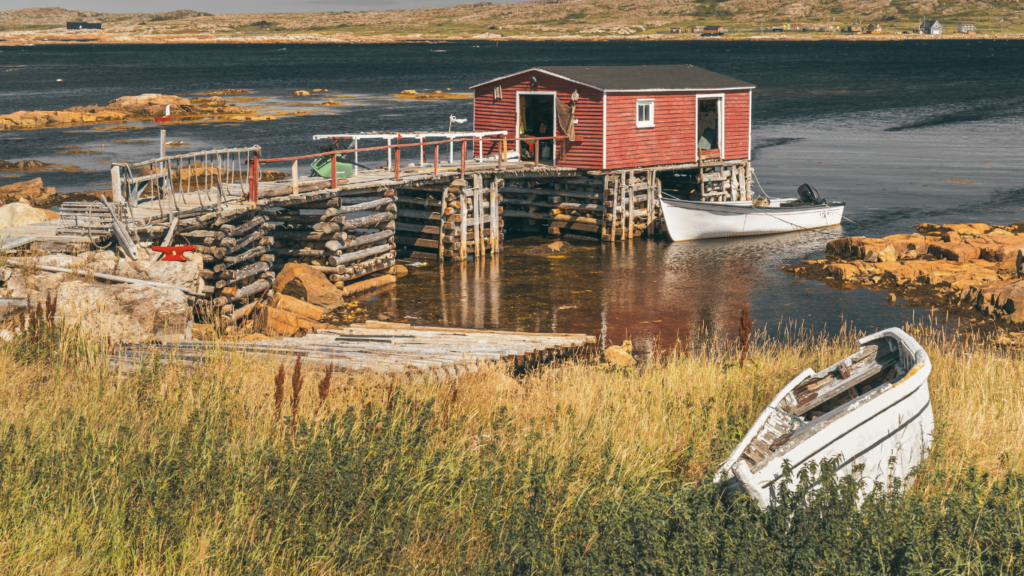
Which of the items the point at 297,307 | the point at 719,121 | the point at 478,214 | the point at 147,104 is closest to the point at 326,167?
the point at 478,214

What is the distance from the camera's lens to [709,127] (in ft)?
107

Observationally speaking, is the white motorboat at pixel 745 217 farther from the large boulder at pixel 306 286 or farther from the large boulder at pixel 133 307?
the large boulder at pixel 133 307

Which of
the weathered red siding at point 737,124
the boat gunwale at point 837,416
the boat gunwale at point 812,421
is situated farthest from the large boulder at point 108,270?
the weathered red siding at point 737,124

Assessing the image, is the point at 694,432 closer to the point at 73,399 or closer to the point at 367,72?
the point at 73,399

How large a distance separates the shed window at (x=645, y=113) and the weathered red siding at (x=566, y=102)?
1.53 metres

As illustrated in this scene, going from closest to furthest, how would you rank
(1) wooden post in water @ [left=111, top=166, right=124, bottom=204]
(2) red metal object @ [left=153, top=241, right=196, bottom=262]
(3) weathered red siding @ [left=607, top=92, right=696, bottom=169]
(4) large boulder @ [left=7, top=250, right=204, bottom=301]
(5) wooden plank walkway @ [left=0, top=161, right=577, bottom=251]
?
(4) large boulder @ [left=7, top=250, right=204, bottom=301], (5) wooden plank walkway @ [left=0, top=161, right=577, bottom=251], (2) red metal object @ [left=153, top=241, right=196, bottom=262], (1) wooden post in water @ [left=111, top=166, right=124, bottom=204], (3) weathered red siding @ [left=607, top=92, right=696, bottom=169]

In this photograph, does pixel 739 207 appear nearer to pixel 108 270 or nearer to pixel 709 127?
pixel 709 127

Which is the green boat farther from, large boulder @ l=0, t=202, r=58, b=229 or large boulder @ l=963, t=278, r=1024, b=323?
large boulder @ l=963, t=278, r=1024, b=323

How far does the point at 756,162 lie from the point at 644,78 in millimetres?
19297

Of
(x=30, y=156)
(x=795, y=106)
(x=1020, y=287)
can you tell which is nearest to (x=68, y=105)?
(x=30, y=156)

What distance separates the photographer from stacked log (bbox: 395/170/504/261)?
25031 mm

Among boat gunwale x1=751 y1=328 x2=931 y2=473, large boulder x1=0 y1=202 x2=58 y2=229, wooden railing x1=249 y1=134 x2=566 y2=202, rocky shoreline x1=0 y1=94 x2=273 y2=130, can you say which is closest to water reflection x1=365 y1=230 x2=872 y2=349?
wooden railing x1=249 y1=134 x2=566 y2=202

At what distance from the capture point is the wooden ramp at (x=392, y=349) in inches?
385

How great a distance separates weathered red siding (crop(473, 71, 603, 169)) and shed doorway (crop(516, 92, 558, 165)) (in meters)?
0.28
